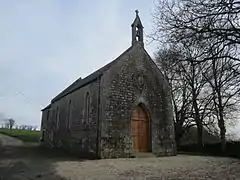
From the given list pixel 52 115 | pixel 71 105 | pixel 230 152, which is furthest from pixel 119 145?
pixel 52 115

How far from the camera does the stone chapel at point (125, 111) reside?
19812 mm

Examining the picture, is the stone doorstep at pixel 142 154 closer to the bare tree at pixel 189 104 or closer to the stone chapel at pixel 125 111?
the stone chapel at pixel 125 111

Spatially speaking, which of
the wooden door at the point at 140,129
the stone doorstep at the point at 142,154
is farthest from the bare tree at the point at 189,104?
the stone doorstep at the point at 142,154

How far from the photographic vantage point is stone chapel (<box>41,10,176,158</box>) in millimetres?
19812

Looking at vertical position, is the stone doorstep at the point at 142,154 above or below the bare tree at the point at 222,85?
below

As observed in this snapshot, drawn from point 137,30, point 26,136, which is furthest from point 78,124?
point 26,136

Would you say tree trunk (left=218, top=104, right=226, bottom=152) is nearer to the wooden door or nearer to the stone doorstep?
the wooden door

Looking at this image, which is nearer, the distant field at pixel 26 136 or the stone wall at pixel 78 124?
the stone wall at pixel 78 124

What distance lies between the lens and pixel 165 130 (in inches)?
931

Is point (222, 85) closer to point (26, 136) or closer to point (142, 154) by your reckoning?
point (142, 154)

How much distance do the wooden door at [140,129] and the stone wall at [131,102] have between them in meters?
0.49

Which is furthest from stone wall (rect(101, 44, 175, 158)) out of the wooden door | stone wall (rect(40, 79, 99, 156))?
stone wall (rect(40, 79, 99, 156))

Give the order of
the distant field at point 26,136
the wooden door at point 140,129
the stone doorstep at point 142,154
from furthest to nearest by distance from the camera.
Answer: the distant field at point 26,136 < the wooden door at point 140,129 < the stone doorstep at point 142,154

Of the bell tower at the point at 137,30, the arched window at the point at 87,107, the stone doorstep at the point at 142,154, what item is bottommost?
the stone doorstep at the point at 142,154
